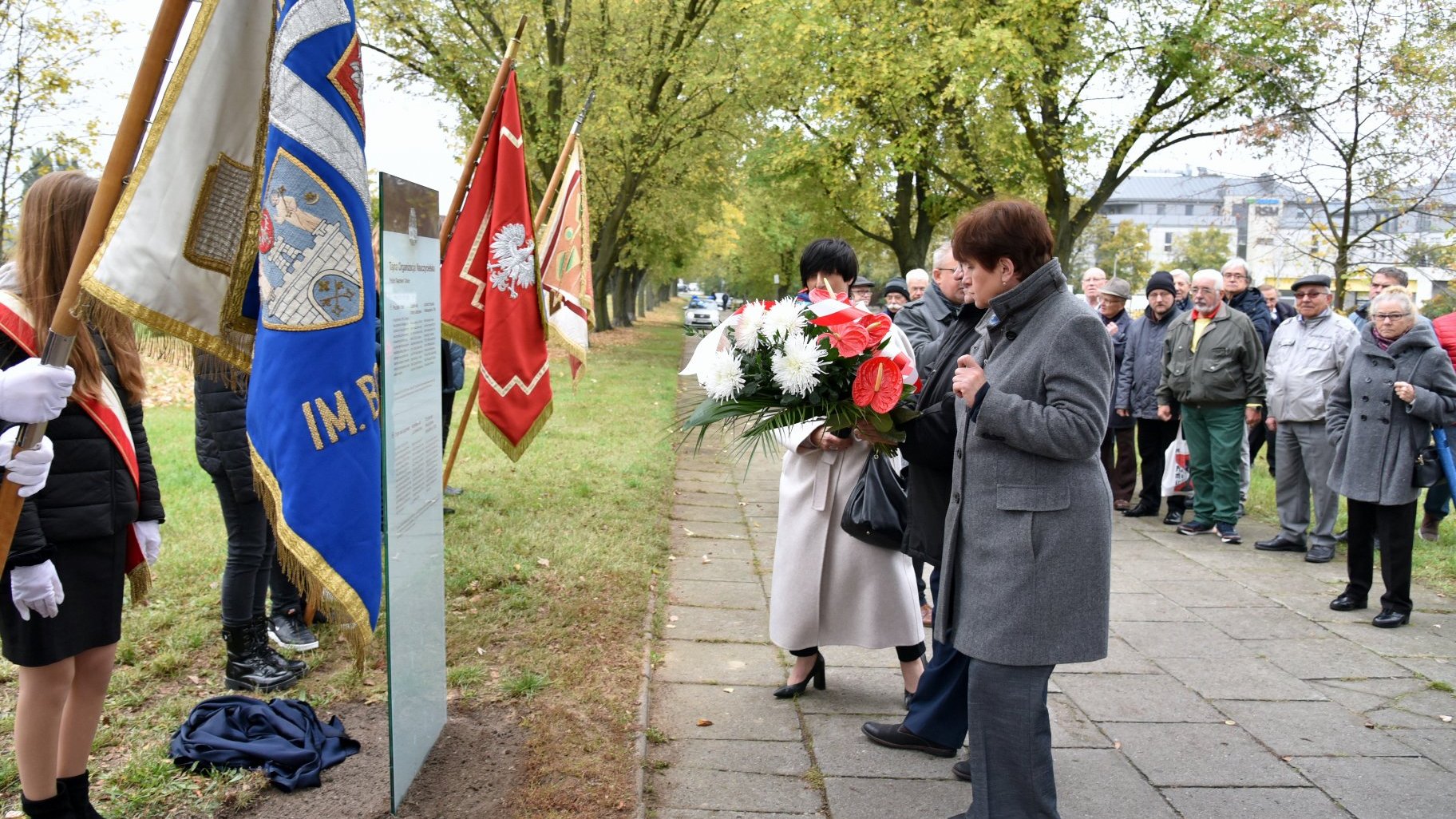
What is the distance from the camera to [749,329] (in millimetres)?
3666

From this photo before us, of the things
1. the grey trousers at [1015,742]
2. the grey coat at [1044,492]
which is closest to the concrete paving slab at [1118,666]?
the grey trousers at [1015,742]

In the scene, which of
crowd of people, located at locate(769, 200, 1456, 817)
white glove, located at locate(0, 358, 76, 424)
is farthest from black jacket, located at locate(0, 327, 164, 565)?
crowd of people, located at locate(769, 200, 1456, 817)

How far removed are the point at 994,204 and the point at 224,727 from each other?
11.0ft

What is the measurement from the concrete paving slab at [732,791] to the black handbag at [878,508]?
1.00m

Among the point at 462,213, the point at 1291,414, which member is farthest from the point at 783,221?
the point at 462,213

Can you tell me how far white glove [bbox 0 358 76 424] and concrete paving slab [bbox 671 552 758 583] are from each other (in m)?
4.29

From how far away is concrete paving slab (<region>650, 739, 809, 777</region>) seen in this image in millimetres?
3916

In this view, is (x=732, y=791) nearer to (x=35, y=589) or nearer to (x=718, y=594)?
(x=35, y=589)

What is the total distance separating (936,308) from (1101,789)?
2.17m

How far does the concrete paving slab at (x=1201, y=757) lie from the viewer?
12.9 ft

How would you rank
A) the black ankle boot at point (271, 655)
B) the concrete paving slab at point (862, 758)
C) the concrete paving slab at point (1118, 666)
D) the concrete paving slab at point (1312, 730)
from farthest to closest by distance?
the concrete paving slab at point (1118, 666) < the black ankle boot at point (271, 655) < the concrete paving slab at point (1312, 730) < the concrete paving slab at point (862, 758)

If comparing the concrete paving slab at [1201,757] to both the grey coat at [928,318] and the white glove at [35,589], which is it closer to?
the grey coat at [928,318]

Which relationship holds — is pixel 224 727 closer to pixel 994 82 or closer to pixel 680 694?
pixel 680 694

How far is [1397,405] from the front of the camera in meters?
6.21
